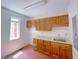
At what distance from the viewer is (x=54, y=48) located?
168 inches

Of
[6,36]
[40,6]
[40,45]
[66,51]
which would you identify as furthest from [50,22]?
[6,36]

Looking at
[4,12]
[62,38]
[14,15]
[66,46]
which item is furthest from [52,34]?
[4,12]

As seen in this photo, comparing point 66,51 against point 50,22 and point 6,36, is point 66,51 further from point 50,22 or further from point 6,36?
point 6,36

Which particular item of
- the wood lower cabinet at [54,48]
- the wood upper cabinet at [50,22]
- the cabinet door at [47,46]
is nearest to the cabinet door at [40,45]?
the wood lower cabinet at [54,48]

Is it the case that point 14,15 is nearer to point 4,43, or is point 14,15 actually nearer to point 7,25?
point 7,25

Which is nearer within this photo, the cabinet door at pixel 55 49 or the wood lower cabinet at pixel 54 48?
the wood lower cabinet at pixel 54 48

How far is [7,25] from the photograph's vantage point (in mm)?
4418

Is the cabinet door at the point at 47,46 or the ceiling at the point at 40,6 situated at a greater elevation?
the ceiling at the point at 40,6

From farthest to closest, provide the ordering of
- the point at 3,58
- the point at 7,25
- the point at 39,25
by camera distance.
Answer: the point at 39,25, the point at 7,25, the point at 3,58

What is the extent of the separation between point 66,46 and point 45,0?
2.16 m

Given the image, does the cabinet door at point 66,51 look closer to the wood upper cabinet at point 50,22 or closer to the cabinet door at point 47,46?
the cabinet door at point 47,46

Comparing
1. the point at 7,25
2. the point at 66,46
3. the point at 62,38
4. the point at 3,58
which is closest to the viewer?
the point at 66,46

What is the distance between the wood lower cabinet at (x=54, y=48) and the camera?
3.65m

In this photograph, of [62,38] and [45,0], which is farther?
[62,38]
